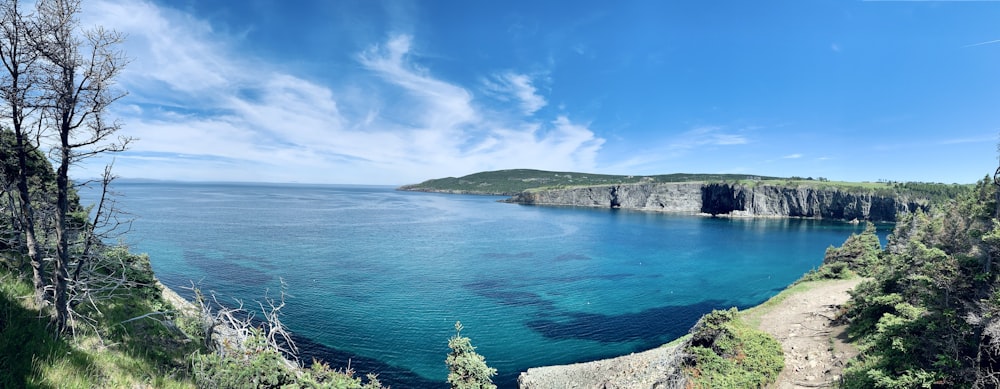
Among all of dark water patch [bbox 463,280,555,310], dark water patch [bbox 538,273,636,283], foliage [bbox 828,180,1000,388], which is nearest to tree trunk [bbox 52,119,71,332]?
foliage [bbox 828,180,1000,388]

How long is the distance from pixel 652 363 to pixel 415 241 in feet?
185

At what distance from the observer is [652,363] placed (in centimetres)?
2414

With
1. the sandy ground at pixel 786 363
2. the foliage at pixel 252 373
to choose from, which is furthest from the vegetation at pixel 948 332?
the foliage at pixel 252 373

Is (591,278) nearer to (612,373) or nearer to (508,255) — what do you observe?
(508,255)

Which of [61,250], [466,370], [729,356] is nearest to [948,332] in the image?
[729,356]

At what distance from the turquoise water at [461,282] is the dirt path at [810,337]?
8.22 meters

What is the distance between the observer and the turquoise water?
99.8 feet

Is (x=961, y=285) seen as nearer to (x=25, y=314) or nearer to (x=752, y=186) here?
(x=25, y=314)

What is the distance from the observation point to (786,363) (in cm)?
2105

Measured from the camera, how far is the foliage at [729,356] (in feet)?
61.9

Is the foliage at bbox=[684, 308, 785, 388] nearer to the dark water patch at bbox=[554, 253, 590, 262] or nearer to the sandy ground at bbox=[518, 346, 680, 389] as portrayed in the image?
the sandy ground at bbox=[518, 346, 680, 389]

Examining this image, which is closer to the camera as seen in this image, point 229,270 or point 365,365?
point 365,365

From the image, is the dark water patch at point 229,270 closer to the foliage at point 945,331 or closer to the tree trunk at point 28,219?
the tree trunk at point 28,219

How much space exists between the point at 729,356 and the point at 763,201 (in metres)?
180
